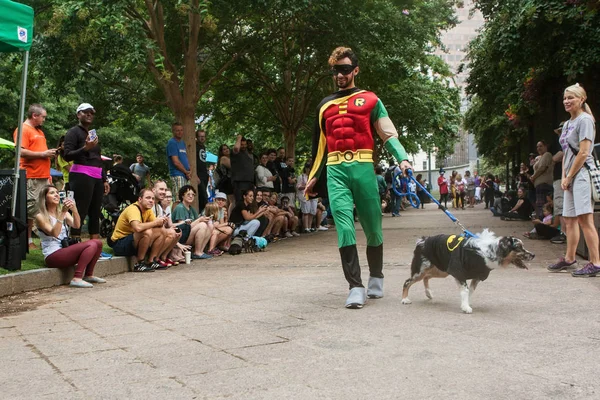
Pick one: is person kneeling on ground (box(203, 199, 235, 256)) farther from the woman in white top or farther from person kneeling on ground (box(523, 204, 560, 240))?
person kneeling on ground (box(523, 204, 560, 240))

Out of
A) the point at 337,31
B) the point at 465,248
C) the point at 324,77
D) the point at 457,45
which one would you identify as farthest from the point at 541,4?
the point at 457,45

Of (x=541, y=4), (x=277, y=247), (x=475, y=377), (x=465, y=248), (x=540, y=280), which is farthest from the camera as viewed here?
(x=277, y=247)

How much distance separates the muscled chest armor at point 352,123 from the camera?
245 inches

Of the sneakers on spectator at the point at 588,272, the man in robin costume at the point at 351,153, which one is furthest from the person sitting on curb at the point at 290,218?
the man in robin costume at the point at 351,153

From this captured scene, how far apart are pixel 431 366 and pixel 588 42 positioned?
9781 millimetres

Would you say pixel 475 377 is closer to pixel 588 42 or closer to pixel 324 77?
pixel 588 42

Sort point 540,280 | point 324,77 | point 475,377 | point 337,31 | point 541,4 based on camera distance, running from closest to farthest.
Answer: point 475,377, point 540,280, point 541,4, point 337,31, point 324,77

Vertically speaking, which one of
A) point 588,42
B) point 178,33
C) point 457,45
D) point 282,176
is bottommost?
point 282,176

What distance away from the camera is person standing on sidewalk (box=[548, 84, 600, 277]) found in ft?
24.7

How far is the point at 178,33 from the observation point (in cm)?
1648

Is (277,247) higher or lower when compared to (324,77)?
lower

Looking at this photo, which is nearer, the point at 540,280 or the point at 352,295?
the point at 352,295

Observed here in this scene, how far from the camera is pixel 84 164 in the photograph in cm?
918

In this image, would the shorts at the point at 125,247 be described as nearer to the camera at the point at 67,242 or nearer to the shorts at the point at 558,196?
the camera at the point at 67,242
